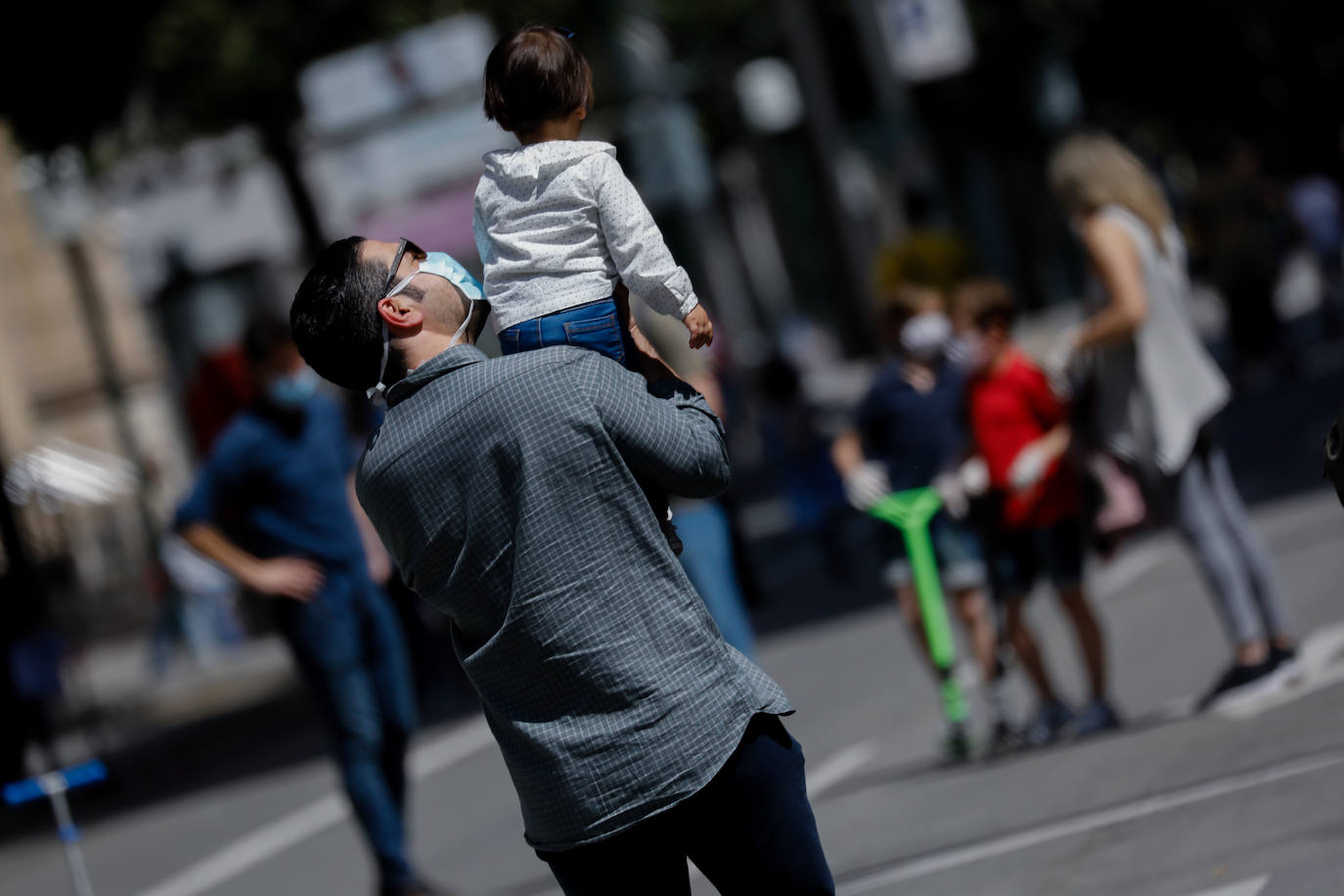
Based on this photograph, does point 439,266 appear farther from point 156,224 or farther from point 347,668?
point 156,224

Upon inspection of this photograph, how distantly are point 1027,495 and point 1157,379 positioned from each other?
67cm

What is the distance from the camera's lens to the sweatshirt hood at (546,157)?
10.7 ft

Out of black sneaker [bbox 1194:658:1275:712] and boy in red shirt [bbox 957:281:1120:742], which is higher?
boy in red shirt [bbox 957:281:1120:742]

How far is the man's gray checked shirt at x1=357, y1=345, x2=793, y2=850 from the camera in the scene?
123 inches

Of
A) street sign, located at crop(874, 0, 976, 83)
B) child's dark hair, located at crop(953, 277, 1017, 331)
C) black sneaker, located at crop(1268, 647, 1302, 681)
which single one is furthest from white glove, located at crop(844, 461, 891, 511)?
street sign, located at crop(874, 0, 976, 83)

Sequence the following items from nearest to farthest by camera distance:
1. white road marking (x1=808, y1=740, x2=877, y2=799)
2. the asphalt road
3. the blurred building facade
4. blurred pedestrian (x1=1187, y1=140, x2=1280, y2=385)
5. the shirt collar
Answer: the shirt collar, the asphalt road, white road marking (x1=808, y1=740, x2=877, y2=799), blurred pedestrian (x1=1187, y1=140, x2=1280, y2=385), the blurred building facade

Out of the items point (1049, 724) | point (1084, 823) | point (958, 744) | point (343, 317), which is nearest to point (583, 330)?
point (343, 317)

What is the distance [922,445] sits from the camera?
8016 mm

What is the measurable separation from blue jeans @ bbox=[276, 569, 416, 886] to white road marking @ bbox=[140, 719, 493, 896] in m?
2.17

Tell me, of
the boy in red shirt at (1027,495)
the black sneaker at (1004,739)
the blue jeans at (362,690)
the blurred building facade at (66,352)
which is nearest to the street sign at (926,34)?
the blurred building facade at (66,352)

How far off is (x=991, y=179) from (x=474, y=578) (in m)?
43.3

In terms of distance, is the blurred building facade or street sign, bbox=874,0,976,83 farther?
the blurred building facade

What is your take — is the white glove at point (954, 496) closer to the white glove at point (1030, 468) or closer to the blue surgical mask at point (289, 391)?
the white glove at point (1030, 468)

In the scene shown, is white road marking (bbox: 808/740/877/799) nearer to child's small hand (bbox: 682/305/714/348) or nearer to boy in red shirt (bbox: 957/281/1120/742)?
boy in red shirt (bbox: 957/281/1120/742)
